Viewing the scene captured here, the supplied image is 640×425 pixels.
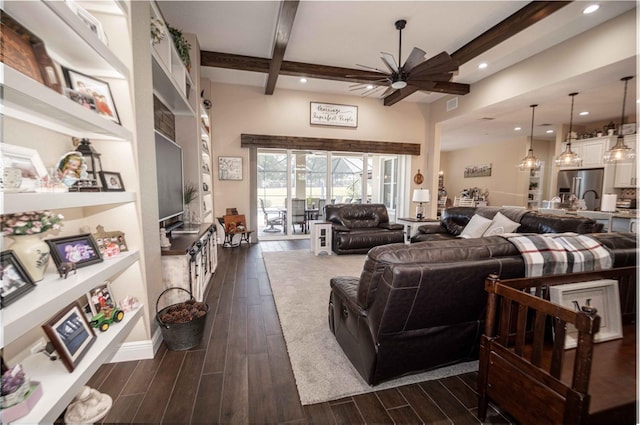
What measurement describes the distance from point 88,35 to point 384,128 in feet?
20.8

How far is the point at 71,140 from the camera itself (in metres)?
1.67

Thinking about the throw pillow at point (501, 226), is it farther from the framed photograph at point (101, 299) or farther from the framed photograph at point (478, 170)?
the framed photograph at point (478, 170)

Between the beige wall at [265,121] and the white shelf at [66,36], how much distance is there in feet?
13.9

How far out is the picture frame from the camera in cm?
170

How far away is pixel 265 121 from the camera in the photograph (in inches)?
239

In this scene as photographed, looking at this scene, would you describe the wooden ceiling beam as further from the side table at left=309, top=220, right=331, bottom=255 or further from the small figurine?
the small figurine

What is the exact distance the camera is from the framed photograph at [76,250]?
1385mm

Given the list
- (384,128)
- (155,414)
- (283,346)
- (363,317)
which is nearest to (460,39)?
(384,128)

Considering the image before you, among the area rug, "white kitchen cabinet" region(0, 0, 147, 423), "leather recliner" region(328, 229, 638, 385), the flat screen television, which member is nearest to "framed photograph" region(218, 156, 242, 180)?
the flat screen television

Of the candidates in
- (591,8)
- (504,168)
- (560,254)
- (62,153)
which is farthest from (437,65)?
(504,168)

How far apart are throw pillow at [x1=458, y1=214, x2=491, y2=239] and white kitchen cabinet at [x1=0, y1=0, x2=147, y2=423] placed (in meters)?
4.12

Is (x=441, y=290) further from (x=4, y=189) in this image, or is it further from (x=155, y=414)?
(x=4, y=189)

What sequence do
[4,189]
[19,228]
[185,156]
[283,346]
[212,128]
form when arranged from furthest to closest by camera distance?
1. [212,128]
2. [185,156]
3. [283,346]
4. [19,228]
5. [4,189]

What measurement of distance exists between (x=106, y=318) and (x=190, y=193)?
244 centimetres
